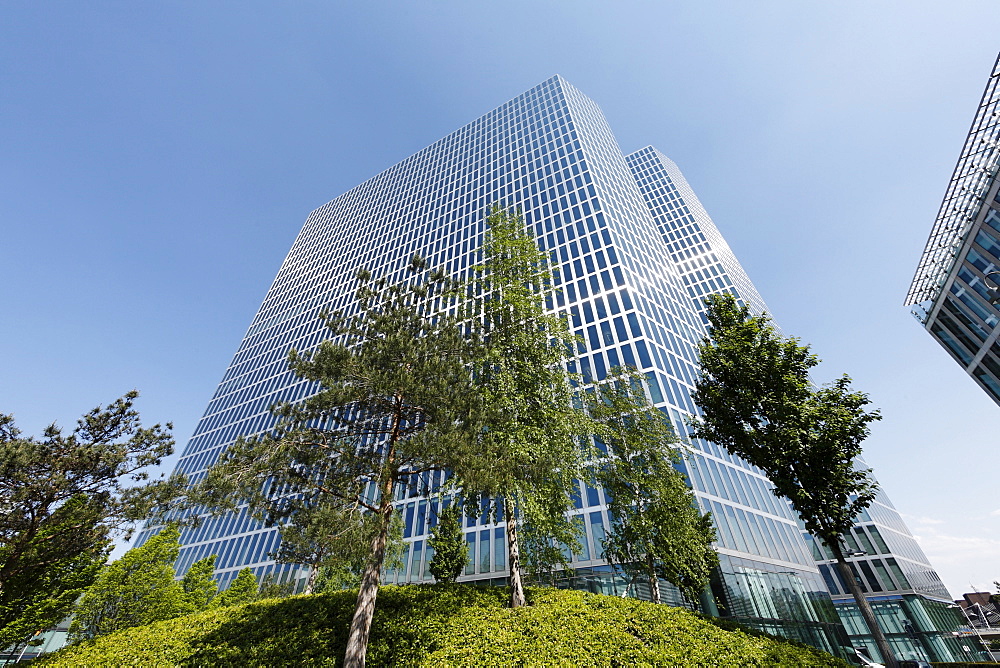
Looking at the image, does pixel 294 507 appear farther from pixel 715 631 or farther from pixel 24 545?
pixel 715 631

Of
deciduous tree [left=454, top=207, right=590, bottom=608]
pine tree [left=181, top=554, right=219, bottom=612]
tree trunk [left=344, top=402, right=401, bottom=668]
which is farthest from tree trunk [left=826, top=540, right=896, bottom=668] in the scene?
pine tree [left=181, top=554, right=219, bottom=612]

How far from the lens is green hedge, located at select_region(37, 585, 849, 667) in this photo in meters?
10.8

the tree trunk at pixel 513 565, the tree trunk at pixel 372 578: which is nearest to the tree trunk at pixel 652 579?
the tree trunk at pixel 513 565

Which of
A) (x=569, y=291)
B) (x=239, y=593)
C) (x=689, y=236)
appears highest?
(x=689, y=236)

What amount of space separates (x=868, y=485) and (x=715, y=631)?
622 centimetres

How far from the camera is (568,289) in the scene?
45.4m

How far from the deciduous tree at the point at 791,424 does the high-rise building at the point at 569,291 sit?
4.55 meters

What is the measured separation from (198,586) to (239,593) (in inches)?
104

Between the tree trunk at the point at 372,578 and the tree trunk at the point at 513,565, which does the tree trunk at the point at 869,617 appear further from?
the tree trunk at the point at 372,578

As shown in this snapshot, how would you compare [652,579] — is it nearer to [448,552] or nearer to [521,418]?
[521,418]

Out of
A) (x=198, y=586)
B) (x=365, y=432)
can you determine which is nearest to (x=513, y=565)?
(x=365, y=432)

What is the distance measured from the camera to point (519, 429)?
47.2ft

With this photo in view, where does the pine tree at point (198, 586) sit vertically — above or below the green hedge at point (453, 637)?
above

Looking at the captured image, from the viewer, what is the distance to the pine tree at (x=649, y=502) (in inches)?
653
